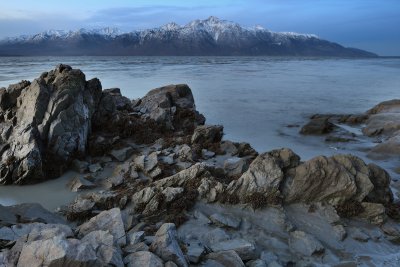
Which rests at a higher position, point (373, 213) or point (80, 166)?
point (373, 213)

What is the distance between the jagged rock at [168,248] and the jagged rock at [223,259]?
0.84m

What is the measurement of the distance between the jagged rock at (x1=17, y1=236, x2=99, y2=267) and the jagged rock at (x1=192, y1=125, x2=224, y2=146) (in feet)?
44.4

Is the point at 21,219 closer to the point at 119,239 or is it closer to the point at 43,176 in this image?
the point at 119,239

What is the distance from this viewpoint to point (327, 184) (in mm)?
14000

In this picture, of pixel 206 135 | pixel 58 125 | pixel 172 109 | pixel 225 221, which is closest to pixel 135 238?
pixel 225 221

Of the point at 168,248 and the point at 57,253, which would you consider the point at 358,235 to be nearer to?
the point at 168,248

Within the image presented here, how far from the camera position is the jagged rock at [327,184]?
13.9 meters

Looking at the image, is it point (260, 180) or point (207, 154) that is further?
point (207, 154)

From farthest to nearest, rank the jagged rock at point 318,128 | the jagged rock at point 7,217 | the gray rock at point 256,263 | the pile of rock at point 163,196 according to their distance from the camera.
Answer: the jagged rock at point 318,128 < the jagged rock at point 7,217 < the gray rock at point 256,263 < the pile of rock at point 163,196

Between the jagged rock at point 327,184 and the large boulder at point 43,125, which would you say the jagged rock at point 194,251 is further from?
the large boulder at point 43,125

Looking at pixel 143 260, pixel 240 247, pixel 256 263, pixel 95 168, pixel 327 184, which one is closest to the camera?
pixel 143 260

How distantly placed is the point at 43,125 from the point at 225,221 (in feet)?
38.7

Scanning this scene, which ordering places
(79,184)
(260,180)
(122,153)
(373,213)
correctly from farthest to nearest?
(122,153)
(79,184)
(260,180)
(373,213)

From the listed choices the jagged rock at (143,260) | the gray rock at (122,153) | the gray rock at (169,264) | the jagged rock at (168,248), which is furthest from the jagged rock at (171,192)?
the gray rock at (122,153)
